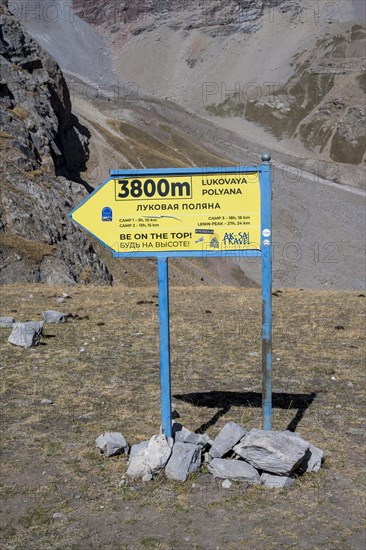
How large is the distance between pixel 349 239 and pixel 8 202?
47644 mm

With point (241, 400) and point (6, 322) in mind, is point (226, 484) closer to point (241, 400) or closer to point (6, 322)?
point (241, 400)

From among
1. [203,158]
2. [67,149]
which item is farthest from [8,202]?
[203,158]

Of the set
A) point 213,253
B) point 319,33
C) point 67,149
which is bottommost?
point 213,253

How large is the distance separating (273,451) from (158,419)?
8.41 feet

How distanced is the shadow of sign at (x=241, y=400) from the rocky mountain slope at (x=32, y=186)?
1715 cm

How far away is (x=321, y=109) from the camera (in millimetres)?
138750

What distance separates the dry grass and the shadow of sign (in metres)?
0.05

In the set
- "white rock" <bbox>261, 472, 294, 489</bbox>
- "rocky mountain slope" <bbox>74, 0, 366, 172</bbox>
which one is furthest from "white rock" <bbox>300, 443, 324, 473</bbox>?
"rocky mountain slope" <bbox>74, 0, 366, 172</bbox>

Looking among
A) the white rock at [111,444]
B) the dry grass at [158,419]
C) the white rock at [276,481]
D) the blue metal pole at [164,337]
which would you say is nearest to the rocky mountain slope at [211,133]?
the dry grass at [158,419]

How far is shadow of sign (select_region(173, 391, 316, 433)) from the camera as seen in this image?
32.7 feet

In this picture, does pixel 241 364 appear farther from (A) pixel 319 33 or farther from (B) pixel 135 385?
(A) pixel 319 33

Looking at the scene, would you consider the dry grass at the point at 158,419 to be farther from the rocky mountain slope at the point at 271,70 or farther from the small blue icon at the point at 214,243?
the rocky mountain slope at the point at 271,70

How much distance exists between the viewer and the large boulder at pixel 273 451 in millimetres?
7086

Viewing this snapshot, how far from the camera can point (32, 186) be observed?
34.5 m
